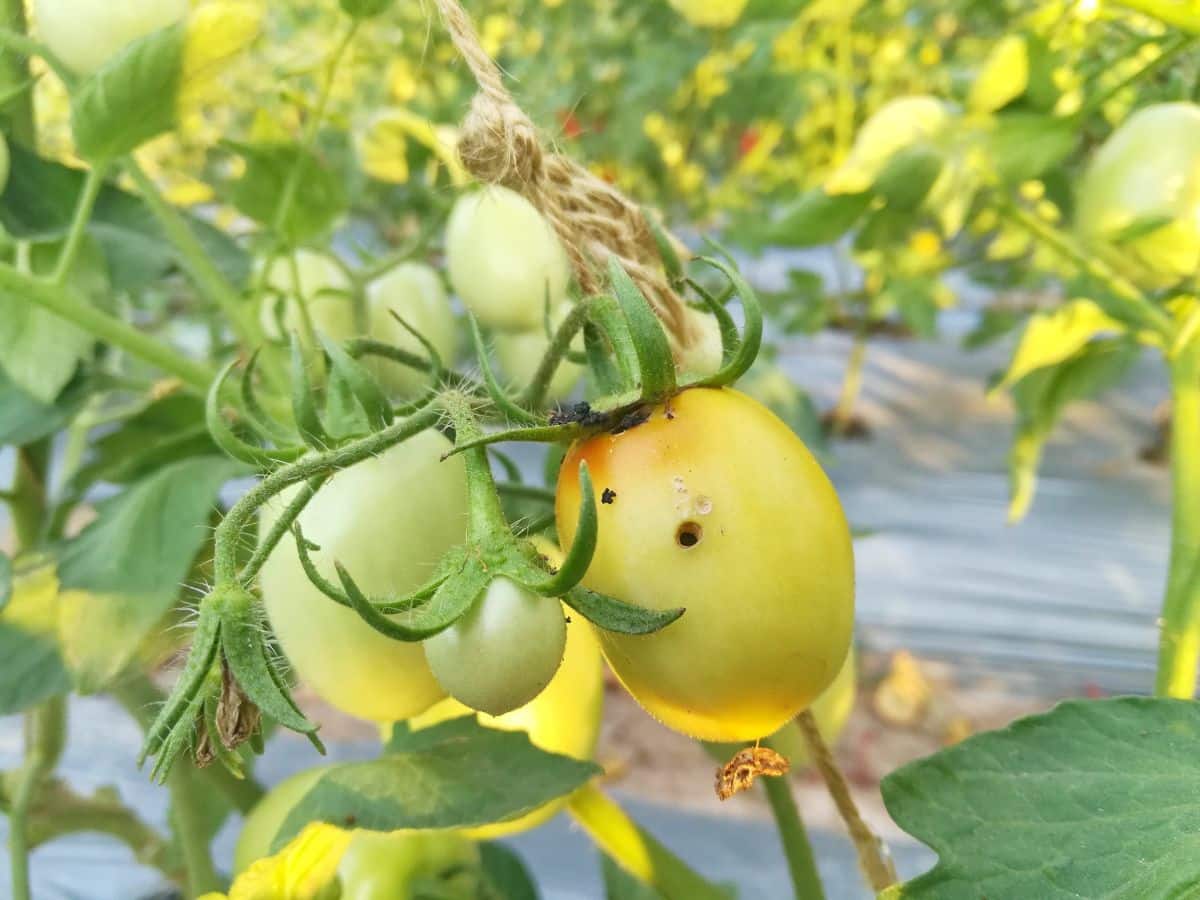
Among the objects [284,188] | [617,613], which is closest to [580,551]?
[617,613]

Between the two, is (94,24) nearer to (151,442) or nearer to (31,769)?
(151,442)

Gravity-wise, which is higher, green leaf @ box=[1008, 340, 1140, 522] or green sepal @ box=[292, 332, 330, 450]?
green sepal @ box=[292, 332, 330, 450]

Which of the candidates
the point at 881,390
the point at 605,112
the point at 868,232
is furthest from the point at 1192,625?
the point at 881,390

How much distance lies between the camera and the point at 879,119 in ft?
1.64

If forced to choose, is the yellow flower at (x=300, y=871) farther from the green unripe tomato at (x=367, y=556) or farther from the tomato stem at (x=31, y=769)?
the tomato stem at (x=31, y=769)

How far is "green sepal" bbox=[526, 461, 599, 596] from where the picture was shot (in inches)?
7.6

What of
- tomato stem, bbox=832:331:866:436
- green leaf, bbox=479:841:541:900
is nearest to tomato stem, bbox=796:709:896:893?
green leaf, bbox=479:841:541:900

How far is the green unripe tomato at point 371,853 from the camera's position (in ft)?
1.37

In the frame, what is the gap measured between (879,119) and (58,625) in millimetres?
495

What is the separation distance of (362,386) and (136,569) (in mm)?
221

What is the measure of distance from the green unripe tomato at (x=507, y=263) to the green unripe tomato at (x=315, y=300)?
6 cm

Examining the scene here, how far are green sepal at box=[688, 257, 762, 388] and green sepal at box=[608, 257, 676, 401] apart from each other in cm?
1

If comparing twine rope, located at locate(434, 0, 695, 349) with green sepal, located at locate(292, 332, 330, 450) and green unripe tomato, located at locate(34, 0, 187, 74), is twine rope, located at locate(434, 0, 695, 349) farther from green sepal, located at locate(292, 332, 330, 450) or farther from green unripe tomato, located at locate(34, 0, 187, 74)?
green unripe tomato, located at locate(34, 0, 187, 74)

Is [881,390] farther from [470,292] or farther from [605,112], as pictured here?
[470,292]
